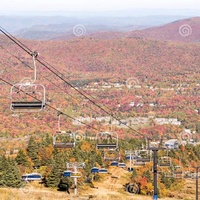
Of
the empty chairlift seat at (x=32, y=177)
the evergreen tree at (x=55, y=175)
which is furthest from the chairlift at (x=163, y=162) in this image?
the empty chairlift seat at (x=32, y=177)

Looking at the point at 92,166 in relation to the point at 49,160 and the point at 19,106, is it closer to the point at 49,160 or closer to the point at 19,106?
the point at 49,160

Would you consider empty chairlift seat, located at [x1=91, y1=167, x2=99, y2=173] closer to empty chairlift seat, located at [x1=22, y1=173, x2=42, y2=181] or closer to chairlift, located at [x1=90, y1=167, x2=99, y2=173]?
chairlift, located at [x1=90, y1=167, x2=99, y2=173]

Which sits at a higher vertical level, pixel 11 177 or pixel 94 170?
pixel 94 170

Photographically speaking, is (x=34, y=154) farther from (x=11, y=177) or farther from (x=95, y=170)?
(x=11, y=177)

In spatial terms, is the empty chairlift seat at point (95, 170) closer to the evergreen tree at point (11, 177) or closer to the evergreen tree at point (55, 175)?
the evergreen tree at point (55, 175)

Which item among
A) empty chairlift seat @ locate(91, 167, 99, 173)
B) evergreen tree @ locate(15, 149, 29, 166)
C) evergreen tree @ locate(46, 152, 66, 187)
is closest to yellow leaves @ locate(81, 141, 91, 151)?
empty chairlift seat @ locate(91, 167, 99, 173)

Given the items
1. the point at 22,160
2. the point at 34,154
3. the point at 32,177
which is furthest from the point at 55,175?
the point at 34,154

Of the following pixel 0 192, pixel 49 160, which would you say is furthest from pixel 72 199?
pixel 49 160

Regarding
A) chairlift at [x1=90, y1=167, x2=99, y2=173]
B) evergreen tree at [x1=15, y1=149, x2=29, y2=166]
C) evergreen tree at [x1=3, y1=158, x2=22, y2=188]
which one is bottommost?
evergreen tree at [x1=3, y1=158, x2=22, y2=188]

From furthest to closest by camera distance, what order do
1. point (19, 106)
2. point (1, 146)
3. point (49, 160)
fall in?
1. point (1, 146)
2. point (49, 160)
3. point (19, 106)

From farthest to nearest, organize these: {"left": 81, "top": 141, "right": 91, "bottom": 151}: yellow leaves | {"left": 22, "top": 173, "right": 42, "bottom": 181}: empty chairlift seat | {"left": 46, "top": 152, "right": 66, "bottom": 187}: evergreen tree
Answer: {"left": 81, "top": 141, "right": 91, "bottom": 151}: yellow leaves → {"left": 22, "top": 173, "right": 42, "bottom": 181}: empty chairlift seat → {"left": 46, "top": 152, "right": 66, "bottom": 187}: evergreen tree

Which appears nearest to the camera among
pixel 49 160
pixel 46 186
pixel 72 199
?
pixel 72 199
